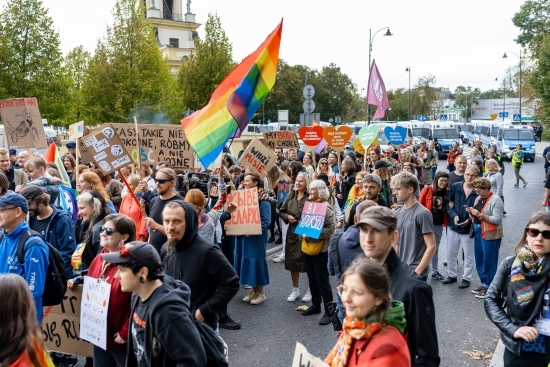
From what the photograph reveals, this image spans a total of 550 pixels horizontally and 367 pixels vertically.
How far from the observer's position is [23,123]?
11.0 meters

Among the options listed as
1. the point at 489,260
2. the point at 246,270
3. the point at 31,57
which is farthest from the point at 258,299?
the point at 31,57

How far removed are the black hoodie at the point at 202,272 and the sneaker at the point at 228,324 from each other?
2828 mm

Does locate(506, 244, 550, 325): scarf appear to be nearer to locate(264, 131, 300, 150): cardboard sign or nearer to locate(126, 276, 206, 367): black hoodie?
locate(126, 276, 206, 367): black hoodie

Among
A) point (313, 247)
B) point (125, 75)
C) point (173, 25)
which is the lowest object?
point (313, 247)

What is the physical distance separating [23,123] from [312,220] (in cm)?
676

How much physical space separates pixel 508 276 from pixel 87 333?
3.01m

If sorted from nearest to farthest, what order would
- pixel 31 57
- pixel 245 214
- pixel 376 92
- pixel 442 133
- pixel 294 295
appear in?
1. pixel 245 214
2. pixel 294 295
3. pixel 376 92
4. pixel 31 57
5. pixel 442 133

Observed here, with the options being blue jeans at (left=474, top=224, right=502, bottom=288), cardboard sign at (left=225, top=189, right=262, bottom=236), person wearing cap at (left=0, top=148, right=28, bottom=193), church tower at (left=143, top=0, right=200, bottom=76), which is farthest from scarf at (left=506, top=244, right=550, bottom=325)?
church tower at (left=143, top=0, right=200, bottom=76)

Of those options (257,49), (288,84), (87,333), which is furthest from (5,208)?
(288,84)

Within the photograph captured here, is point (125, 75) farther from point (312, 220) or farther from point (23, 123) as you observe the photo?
point (312, 220)

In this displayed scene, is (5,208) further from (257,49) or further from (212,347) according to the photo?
(257,49)

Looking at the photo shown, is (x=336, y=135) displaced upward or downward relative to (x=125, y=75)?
downward

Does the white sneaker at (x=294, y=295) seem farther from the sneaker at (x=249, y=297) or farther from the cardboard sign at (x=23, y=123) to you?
the cardboard sign at (x=23, y=123)

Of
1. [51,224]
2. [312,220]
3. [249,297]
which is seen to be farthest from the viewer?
[249,297]
